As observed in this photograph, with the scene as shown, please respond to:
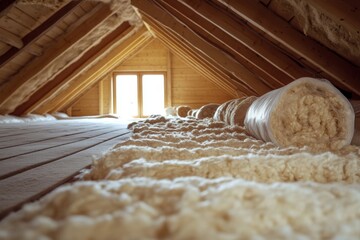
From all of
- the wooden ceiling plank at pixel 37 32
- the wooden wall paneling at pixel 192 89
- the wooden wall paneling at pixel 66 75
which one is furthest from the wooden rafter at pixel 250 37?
the wooden wall paneling at pixel 192 89

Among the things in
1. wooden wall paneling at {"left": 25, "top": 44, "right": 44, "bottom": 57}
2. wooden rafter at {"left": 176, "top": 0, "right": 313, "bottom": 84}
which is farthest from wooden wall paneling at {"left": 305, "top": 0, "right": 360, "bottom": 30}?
wooden wall paneling at {"left": 25, "top": 44, "right": 44, "bottom": 57}

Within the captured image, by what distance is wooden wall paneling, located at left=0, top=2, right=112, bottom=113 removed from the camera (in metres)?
4.49

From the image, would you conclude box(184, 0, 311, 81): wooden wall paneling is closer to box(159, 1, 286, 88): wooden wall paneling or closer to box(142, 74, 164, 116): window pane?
box(159, 1, 286, 88): wooden wall paneling

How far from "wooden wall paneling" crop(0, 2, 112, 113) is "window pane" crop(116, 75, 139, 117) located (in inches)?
174

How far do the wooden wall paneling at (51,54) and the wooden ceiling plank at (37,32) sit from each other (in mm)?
516

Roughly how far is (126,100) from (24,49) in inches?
207

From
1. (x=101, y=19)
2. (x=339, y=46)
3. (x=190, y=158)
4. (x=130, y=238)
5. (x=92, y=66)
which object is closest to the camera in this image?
(x=130, y=238)

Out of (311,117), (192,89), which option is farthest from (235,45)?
(192,89)

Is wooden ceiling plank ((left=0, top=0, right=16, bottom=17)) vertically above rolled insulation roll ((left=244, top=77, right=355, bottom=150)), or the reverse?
wooden ceiling plank ((left=0, top=0, right=16, bottom=17))

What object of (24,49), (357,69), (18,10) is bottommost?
(357,69)

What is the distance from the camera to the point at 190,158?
39.5 inches

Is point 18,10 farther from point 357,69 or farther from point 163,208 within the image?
point 163,208

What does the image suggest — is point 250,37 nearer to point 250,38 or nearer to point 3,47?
point 250,38

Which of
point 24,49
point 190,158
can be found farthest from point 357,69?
point 24,49
